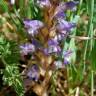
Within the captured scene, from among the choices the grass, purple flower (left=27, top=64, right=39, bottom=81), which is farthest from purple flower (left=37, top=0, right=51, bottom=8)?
purple flower (left=27, top=64, right=39, bottom=81)

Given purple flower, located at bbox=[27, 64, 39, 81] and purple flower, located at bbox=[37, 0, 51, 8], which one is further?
purple flower, located at bbox=[27, 64, 39, 81]

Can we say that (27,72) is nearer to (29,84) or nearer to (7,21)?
(29,84)

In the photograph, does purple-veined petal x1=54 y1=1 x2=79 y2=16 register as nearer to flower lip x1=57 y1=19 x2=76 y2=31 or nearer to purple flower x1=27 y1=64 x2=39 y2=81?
flower lip x1=57 y1=19 x2=76 y2=31

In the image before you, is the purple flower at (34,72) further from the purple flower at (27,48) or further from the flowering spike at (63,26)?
the flowering spike at (63,26)

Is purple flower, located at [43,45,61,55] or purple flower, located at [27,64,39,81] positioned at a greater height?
purple flower, located at [43,45,61,55]

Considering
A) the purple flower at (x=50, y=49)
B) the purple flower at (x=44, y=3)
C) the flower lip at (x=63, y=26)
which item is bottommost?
the purple flower at (x=50, y=49)

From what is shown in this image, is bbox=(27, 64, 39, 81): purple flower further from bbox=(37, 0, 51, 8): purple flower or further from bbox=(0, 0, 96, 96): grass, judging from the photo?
bbox=(37, 0, 51, 8): purple flower

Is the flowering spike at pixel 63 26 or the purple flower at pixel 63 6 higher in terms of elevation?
the purple flower at pixel 63 6

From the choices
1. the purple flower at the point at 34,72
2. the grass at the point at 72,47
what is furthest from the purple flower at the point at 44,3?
the purple flower at the point at 34,72

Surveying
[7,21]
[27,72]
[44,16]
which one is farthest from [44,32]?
[7,21]

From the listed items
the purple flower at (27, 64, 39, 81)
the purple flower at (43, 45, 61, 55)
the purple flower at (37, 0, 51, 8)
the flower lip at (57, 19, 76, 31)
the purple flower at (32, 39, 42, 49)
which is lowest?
the purple flower at (27, 64, 39, 81)

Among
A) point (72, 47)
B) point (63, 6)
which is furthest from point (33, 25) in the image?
point (72, 47)
